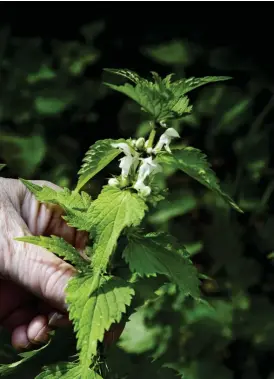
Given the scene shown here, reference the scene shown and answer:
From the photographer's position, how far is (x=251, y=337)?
Answer: 1854 mm

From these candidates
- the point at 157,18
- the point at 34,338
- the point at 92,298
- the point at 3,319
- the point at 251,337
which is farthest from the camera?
the point at 157,18

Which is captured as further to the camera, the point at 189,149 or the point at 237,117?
the point at 237,117

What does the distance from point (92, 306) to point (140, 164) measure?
0.20 m

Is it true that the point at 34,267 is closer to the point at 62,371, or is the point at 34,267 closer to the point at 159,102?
the point at 62,371

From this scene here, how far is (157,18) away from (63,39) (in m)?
0.29

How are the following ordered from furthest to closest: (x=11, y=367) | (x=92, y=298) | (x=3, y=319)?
(x=3, y=319), (x=11, y=367), (x=92, y=298)

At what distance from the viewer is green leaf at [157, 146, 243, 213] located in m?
0.84

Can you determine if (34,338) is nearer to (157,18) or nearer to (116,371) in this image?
(116,371)

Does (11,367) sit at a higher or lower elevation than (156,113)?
lower

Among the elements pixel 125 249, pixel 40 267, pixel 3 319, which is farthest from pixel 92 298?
pixel 3 319

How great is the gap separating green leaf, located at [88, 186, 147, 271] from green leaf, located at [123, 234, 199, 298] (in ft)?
0.15

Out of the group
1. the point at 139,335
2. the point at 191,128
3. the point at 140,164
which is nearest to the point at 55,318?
the point at 140,164

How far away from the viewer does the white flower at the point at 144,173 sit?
34.0 inches

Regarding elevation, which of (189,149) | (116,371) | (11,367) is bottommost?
(116,371)
